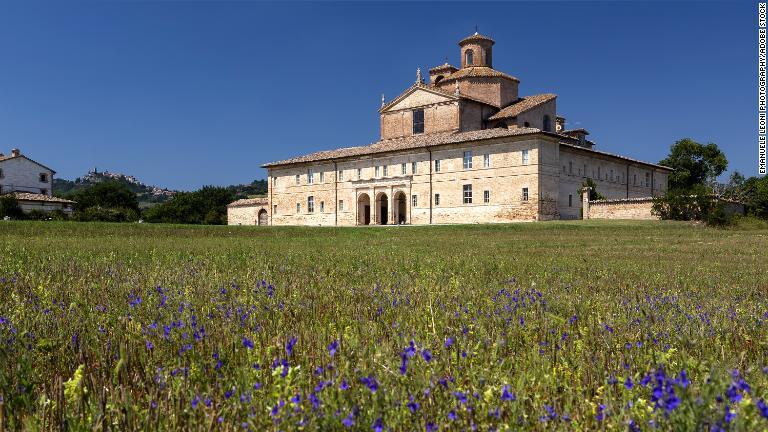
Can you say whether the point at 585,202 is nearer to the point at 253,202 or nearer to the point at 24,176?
the point at 253,202

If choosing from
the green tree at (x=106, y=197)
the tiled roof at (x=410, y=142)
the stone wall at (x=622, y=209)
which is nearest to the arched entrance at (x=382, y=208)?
the tiled roof at (x=410, y=142)

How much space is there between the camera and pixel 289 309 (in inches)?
209

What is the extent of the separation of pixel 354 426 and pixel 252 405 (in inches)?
19.6

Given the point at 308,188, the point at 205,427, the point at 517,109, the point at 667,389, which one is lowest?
the point at 205,427

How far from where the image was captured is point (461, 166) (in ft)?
181

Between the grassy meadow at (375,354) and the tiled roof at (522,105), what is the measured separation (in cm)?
5168

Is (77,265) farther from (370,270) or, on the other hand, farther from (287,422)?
(287,422)

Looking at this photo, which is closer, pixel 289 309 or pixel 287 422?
pixel 287 422

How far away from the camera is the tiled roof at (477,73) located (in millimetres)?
60844

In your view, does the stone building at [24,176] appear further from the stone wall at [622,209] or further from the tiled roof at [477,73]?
the stone wall at [622,209]

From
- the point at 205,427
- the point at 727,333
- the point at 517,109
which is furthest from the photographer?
the point at 517,109

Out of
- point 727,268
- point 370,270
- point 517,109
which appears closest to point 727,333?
point 370,270

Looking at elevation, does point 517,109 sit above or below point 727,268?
above

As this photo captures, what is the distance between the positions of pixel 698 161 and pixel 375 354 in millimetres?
88122
